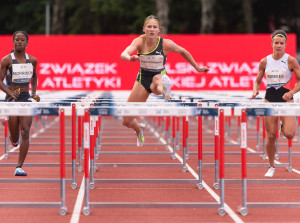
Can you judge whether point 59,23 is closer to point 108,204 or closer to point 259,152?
point 259,152

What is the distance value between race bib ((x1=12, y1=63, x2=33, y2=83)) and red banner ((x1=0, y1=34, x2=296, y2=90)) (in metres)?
16.6

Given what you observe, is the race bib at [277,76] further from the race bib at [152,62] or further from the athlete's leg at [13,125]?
the athlete's leg at [13,125]

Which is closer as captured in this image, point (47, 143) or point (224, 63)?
point (47, 143)

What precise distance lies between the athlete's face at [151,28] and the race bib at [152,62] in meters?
0.30

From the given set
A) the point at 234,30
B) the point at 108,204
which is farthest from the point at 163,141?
the point at 234,30

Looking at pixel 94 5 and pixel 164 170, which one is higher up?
pixel 94 5

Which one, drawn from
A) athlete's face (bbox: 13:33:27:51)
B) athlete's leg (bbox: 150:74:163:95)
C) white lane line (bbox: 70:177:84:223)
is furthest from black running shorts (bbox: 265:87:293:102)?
athlete's face (bbox: 13:33:27:51)

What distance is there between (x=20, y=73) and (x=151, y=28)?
2205 mm

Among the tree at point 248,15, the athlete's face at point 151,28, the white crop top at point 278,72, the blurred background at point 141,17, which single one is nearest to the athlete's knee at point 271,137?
the white crop top at point 278,72

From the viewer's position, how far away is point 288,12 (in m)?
58.7

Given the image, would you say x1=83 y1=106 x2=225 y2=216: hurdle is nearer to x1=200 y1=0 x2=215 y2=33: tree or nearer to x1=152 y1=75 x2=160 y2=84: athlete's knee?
x1=152 y1=75 x2=160 y2=84: athlete's knee

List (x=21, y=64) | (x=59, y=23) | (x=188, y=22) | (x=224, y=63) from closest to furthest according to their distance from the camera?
(x=21, y=64)
(x=224, y=63)
(x=59, y=23)
(x=188, y=22)

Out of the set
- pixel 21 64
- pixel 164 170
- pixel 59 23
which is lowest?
pixel 164 170

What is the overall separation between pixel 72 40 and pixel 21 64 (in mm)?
16986
